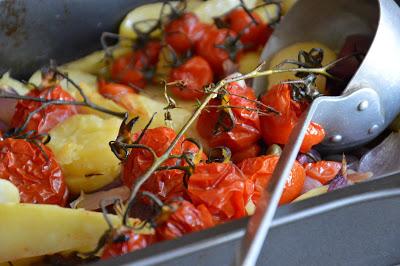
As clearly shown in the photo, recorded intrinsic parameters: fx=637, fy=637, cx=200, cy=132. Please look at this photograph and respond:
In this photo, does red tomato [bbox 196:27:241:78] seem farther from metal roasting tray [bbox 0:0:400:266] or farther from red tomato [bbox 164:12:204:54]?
metal roasting tray [bbox 0:0:400:266]

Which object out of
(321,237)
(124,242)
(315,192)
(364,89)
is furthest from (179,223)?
(364,89)

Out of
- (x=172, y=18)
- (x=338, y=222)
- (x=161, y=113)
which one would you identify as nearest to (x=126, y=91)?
(x=161, y=113)

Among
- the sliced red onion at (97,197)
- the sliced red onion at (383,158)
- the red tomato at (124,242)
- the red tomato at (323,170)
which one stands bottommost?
the sliced red onion at (383,158)

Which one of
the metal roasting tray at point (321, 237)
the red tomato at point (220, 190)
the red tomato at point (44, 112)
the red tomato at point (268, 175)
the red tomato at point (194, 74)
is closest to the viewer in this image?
the metal roasting tray at point (321, 237)

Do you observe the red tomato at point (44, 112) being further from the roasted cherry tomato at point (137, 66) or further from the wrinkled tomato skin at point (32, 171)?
the roasted cherry tomato at point (137, 66)

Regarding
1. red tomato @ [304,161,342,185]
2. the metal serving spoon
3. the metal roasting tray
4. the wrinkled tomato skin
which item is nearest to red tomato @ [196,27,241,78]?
the metal serving spoon

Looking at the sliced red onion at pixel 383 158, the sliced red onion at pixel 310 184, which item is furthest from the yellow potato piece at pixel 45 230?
the sliced red onion at pixel 383 158

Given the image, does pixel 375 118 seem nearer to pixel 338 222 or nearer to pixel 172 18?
pixel 338 222
